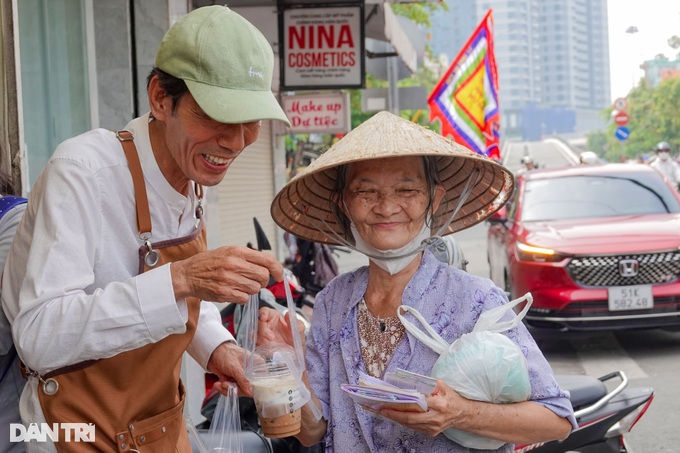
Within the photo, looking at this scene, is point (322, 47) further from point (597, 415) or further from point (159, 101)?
point (159, 101)

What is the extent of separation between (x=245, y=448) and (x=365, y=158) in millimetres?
1479

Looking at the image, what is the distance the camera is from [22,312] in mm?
2100

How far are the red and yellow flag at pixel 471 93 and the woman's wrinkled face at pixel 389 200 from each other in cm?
1075

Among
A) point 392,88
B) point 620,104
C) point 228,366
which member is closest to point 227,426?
point 228,366

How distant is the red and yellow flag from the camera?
1327 cm

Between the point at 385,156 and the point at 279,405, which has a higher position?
the point at 385,156

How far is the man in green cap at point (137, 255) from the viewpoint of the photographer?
6.93ft

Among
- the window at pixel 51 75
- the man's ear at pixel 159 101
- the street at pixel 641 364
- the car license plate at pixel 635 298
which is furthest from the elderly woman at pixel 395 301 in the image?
the car license plate at pixel 635 298

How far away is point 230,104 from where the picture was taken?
228 centimetres

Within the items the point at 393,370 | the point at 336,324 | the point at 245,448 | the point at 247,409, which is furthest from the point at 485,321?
the point at 247,409

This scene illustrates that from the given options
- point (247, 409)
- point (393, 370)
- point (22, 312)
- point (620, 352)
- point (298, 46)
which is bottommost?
point (620, 352)

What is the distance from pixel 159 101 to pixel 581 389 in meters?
2.74

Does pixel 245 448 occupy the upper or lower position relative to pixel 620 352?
upper

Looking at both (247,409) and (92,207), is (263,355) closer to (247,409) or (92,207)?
(92,207)
